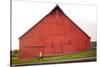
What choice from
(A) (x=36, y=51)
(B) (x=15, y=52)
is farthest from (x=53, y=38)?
(B) (x=15, y=52)

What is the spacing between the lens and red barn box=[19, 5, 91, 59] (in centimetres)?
216

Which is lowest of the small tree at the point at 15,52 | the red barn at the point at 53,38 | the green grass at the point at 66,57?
the green grass at the point at 66,57

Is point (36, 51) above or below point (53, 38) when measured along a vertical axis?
below

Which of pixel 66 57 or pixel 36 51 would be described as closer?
pixel 36 51

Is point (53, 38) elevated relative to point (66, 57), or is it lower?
elevated

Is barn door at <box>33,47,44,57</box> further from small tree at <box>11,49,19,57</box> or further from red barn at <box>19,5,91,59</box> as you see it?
small tree at <box>11,49,19,57</box>

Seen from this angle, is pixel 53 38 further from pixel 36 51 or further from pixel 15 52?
pixel 15 52

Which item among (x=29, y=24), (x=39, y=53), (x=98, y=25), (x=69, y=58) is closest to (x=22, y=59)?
(x=39, y=53)

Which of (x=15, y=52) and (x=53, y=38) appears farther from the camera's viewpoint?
(x=53, y=38)

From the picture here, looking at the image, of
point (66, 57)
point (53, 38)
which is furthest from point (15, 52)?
point (66, 57)

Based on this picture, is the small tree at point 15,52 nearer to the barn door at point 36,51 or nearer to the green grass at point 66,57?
the green grass at point 66,57

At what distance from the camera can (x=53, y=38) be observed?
225 centimetres

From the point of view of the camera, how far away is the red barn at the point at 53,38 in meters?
2.16

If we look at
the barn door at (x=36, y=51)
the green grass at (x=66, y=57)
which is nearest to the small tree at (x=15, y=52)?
the green grass at (x=66, y=57)
